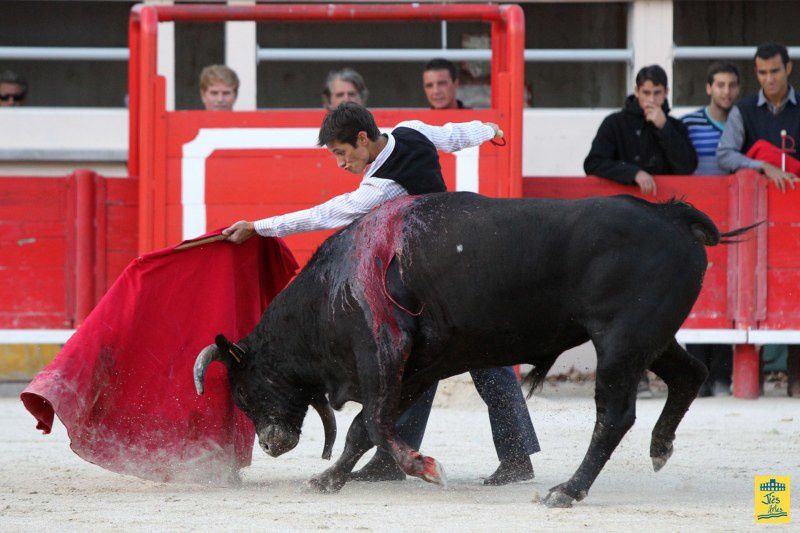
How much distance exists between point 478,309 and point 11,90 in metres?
6.39

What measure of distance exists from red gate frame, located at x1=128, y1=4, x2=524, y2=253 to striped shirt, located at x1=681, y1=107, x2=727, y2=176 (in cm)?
117

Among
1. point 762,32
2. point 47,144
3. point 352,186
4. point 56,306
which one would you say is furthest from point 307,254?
point 762,32

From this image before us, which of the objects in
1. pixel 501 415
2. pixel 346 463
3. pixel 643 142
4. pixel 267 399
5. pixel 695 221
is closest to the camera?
pixel 695 221

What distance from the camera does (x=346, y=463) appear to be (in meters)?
5.08

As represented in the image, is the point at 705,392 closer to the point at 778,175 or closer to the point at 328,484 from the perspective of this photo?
the point at 778,175

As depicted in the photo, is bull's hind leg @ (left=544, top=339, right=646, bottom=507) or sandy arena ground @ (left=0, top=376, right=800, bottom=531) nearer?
sandy arena ground @ (left=0, top=376, right=800, bottom=531)

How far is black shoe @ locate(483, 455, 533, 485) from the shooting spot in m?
5.23

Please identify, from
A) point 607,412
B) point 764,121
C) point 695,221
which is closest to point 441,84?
point 764,121

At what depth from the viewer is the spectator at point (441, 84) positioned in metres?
7.88

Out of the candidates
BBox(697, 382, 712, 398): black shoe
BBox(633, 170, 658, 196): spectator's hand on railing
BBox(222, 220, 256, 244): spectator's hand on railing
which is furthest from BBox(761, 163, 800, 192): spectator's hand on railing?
BBox(222, 220, 256, 244): spectator's hand on railing

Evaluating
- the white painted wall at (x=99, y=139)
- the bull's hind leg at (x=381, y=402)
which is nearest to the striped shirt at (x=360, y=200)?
the bull's hind leg at (x=381, y=402)

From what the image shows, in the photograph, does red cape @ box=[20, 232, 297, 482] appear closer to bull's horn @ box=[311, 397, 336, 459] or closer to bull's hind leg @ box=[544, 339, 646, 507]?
bull's horn @ box=[311, 397, 336, 459]

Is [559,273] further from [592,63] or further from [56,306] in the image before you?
[592,63]

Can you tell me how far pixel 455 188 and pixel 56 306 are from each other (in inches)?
93.8
